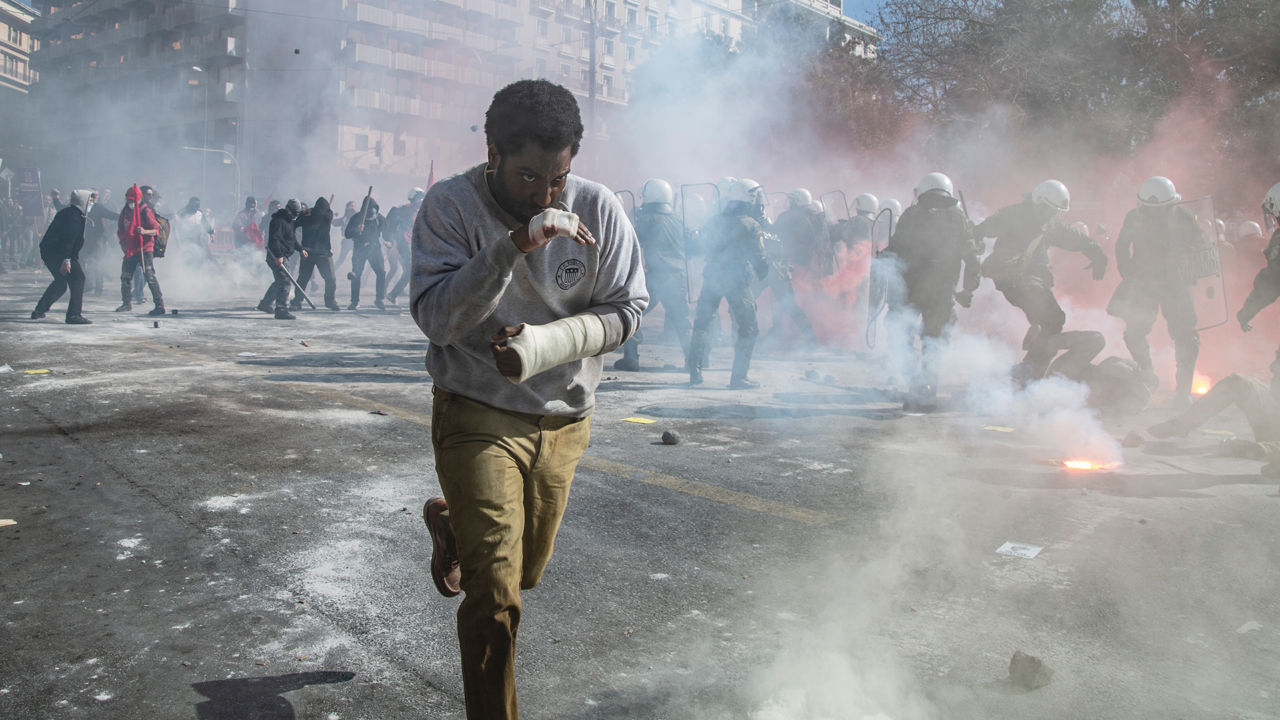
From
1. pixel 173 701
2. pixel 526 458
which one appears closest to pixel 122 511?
pixel 173 701

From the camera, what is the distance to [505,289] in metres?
1.97

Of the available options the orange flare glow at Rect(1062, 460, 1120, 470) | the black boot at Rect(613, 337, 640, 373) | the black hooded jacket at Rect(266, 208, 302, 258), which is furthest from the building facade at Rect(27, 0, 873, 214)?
the orange flare glow at Rect(1062, 460, 1120, 470)

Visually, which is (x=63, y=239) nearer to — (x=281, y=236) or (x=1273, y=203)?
(x=281, y=236)

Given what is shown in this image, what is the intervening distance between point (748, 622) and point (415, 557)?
1.33 metres

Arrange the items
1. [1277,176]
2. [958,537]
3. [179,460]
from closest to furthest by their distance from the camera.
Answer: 1. [958,537]
2. [179,460]
3. [1277,176]

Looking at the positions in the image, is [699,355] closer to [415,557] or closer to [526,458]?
[415,557]

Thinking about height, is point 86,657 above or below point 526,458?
below

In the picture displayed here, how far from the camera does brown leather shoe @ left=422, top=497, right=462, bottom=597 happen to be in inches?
92.9

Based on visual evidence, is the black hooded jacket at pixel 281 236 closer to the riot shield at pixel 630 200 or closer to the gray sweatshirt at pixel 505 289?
the riot shield at pixel 630 200

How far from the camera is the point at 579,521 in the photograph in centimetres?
390

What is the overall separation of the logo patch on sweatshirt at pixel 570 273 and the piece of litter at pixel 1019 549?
243 centimetres

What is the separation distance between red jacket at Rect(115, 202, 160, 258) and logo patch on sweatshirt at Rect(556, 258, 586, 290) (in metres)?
12.0

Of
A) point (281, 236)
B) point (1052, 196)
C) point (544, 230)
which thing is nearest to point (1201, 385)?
point (1052, 196)

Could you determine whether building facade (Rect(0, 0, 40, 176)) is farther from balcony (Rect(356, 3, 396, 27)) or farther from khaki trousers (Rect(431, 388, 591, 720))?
khaki trousers (Rect(431, 388, 591, 720))
